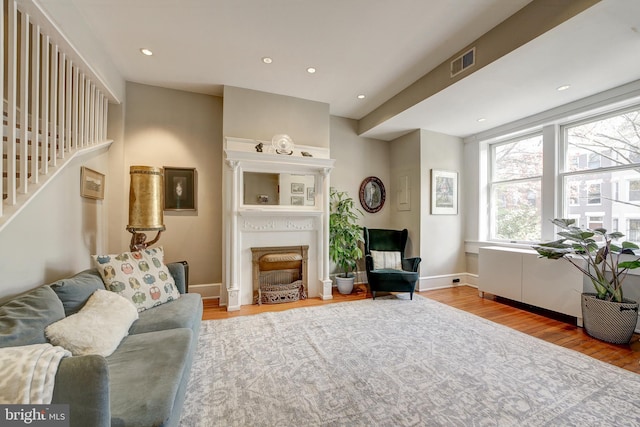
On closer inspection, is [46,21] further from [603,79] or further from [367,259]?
[603,79]

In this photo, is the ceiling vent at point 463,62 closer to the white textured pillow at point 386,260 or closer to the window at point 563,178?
the window at point 563,178

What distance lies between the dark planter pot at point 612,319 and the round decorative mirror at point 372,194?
295 cm

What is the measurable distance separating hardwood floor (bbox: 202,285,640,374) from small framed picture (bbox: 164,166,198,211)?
1418 mm

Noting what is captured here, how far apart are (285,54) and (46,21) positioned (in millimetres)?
1902

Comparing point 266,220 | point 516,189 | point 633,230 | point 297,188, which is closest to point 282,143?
point 297,188

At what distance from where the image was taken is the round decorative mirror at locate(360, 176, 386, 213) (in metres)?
4.68

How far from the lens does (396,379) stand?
185 cm

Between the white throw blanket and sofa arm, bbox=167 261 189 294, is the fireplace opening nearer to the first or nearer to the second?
sofa arm, bbox=167 261 189 294

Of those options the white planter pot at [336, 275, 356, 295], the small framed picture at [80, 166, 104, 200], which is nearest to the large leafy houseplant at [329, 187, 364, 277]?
the white planter pot at [336, 275, 356, 295]

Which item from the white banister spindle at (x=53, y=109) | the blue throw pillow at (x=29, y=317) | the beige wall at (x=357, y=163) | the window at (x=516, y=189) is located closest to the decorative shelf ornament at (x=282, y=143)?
the beige wall at (x=357, y=163)

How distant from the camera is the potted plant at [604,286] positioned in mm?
2395

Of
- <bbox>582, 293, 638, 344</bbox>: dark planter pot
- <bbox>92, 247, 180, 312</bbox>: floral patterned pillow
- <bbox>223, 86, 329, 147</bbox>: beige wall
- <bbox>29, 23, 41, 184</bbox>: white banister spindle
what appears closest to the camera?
<bbox>29, 23, 41, 184</bbox>: white banister spindle

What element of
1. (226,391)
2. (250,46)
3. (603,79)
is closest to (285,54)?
(250,46)

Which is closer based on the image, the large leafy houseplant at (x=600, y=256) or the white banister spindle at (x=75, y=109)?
the white banister spindle at (x=75, y=109)
